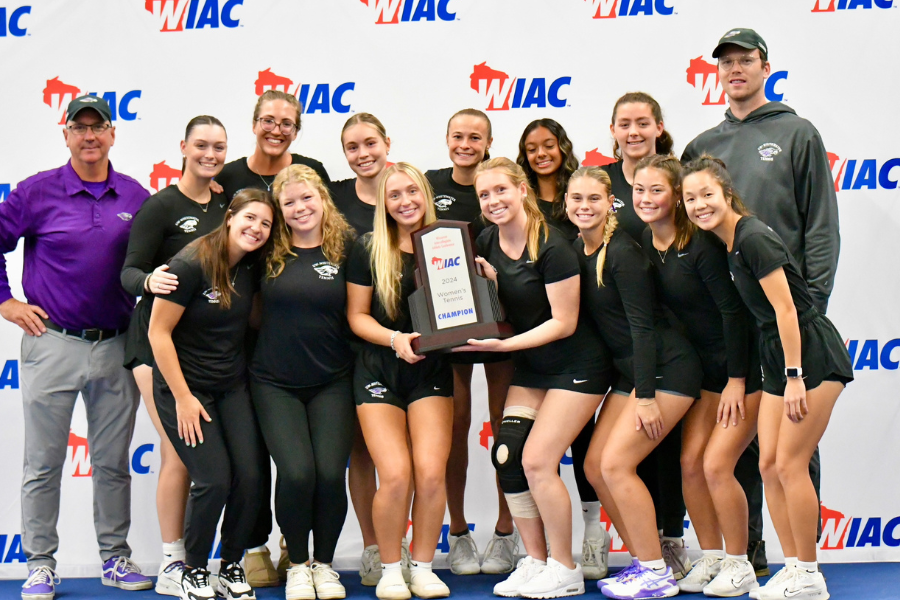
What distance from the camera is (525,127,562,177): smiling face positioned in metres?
3.66

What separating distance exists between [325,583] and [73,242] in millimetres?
1728

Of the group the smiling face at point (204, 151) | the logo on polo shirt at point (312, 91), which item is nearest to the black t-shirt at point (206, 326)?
the smiling face at point (204, 151)

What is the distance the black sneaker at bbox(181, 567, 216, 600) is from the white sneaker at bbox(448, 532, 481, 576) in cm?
105

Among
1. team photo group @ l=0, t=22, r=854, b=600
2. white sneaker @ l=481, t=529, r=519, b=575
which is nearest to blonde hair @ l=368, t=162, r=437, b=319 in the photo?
team photo group @ l=0, t=22, r=854, b=600

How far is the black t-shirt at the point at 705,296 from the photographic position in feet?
9.94

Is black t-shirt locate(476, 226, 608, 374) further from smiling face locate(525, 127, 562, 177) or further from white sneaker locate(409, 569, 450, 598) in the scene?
white sneaker locate(409, 569, 450, 598)

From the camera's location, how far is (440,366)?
132 inches

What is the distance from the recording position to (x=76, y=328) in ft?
11.7

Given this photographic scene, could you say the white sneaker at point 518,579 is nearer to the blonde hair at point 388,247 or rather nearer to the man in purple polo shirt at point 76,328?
the blonde hair at point 388,247

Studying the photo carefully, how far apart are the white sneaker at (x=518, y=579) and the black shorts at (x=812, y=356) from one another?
1.07 metres

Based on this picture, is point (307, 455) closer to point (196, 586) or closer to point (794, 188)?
point (196, 586)

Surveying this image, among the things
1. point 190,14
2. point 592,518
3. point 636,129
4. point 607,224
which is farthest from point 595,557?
point 190,14

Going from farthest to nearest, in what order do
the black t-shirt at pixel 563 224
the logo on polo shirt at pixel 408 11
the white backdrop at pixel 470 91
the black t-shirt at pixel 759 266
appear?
the logo on polo shirt at pixel 408 11 → the white backdrop at pixel 470 91 → the black t-shirt at pixel 563 224 → the black t-shirt at pixel 759 266

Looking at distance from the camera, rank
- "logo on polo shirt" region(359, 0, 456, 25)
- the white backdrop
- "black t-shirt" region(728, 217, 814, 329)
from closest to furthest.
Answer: "black t-shirt" region(728, 217, 814, 329) → the white backdrop → "logo on polo shirt" region(359, 0, 456, 25)
